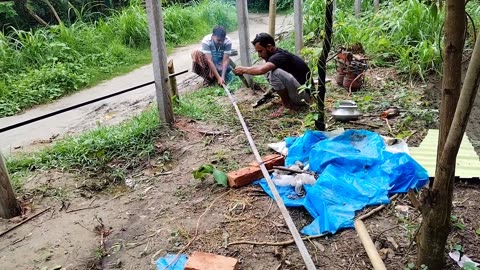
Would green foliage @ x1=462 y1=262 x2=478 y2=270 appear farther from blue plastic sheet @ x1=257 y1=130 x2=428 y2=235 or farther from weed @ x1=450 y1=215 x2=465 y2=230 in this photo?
blue plastic sheet @ x1=257 y1=130 x2=428 y2=235

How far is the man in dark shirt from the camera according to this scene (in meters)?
4.82

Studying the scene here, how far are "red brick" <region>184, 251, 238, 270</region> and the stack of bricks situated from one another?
930 mm

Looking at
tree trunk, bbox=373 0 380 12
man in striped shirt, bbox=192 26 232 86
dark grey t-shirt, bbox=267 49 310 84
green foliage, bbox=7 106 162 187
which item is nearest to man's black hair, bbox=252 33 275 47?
dark grey t-shirt, bbox=267 49 310 84

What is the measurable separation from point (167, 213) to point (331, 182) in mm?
1239

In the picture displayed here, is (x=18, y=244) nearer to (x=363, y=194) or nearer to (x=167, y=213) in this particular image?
(x=167, y=213)

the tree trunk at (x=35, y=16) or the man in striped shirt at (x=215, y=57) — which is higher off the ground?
the tree trunk at (x=35, y=16)

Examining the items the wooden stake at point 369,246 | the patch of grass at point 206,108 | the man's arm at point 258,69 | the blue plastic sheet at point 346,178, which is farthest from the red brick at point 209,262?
the man's arm at point 258,69

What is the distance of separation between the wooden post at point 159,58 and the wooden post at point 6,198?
1.71 meters

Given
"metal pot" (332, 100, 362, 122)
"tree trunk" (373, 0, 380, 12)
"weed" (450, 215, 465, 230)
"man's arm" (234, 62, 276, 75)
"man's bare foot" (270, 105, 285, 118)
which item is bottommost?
"man's bare foot" (270, 105, 285, 118)

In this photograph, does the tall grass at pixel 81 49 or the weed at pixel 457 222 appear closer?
the weed at pixel 457 222

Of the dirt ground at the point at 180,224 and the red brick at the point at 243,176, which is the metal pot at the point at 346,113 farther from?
the red brick at the point at 243,176

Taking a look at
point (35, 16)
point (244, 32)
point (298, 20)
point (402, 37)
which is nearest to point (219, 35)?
point (244, 32)

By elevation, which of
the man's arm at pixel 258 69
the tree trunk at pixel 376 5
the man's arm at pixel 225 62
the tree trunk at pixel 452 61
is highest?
the tree trunk at pixel 452 61

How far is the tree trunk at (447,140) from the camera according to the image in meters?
1.82
